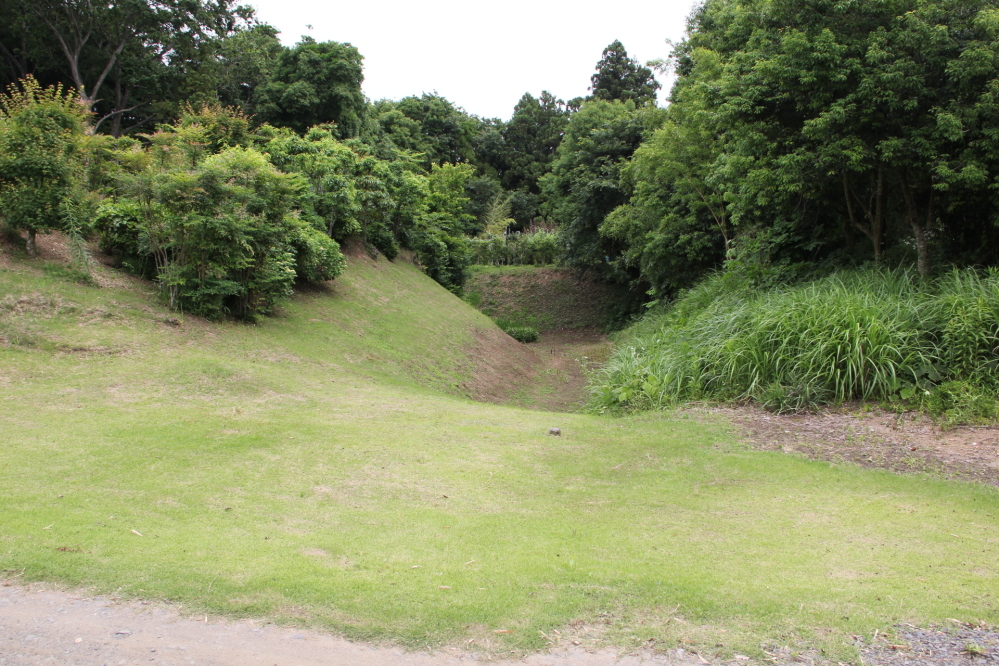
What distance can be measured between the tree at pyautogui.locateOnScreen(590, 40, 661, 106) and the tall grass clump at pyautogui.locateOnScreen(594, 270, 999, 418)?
41137 mm

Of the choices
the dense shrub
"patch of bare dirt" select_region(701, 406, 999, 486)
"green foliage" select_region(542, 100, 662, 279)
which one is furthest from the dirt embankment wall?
"patch of bare dirt" select_region(701, 406, 999, 486)

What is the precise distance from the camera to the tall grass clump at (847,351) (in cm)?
941

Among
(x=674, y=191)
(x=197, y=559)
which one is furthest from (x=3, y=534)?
(x=674, y=191)

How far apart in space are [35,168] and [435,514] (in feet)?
35.2

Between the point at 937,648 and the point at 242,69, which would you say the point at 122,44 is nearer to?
the point at 242,69

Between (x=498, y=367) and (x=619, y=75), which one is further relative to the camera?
(x=619, y=75)

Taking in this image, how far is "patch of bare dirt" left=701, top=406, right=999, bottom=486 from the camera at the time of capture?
760cm

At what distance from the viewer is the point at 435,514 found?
19.8 feet

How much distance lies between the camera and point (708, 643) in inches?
154

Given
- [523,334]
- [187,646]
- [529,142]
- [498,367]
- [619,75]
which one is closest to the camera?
[187,646]

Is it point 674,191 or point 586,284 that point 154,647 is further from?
point 586,284

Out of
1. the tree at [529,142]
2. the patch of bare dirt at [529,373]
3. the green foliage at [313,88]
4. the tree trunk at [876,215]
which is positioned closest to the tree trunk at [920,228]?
the tree trunk at [876,215]

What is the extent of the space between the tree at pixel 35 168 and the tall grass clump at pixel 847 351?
10449mm

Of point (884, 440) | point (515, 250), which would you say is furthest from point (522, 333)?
point (884, 440)
